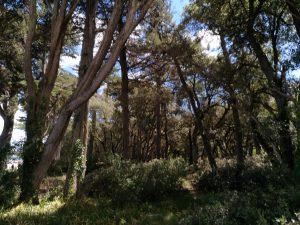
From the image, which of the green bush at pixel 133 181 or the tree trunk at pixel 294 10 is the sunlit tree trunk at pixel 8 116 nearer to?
the green bush at pixel 133 181

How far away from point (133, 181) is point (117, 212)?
195 centimetres

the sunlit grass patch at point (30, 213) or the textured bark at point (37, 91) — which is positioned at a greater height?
the textured bark at point (37, 91)

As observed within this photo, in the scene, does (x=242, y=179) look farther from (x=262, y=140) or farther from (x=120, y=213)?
(x=120, y=213)

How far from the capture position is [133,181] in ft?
40.6

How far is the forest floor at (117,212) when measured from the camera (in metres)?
7.99

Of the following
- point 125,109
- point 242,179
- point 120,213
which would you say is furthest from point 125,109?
point 120,213

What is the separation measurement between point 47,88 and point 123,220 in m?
5.71

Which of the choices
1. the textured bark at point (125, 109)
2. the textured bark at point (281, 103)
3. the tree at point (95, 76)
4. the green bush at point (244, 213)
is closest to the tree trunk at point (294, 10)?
the textured bark at point (281, 103)

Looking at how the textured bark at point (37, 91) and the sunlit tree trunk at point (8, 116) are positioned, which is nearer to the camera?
the textured bark at point (37, 91)

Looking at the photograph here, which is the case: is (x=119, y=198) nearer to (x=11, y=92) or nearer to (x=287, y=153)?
(x=287, y=153)

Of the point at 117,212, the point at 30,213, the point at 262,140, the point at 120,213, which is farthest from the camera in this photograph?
the point at 262,140

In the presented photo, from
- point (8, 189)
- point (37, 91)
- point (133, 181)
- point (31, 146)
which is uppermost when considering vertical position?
point (37, 91)

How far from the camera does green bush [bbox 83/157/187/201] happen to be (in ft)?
39.8

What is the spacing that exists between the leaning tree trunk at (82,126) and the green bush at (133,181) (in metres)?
0.61
